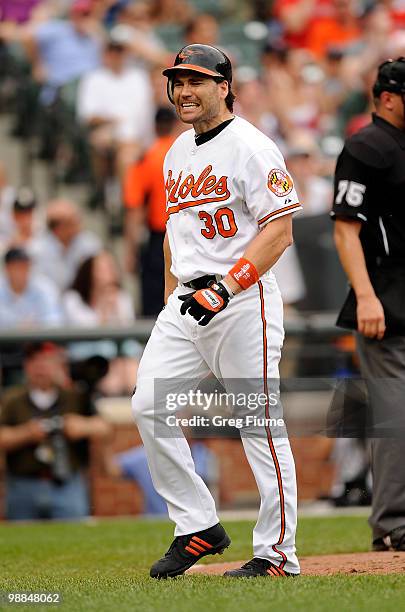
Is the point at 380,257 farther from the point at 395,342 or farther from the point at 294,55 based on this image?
the point at 294,55

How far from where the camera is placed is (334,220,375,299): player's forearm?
240 inches

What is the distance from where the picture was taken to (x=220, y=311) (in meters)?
5.20

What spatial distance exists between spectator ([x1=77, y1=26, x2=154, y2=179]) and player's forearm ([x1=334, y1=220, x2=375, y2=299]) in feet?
22.8

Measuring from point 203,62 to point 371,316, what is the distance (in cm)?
149

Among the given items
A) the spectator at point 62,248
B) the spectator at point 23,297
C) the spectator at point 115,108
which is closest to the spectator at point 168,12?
the spectator at point 115,108

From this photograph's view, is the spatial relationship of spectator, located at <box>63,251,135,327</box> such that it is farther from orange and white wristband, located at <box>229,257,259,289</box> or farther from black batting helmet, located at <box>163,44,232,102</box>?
orange and white wristband, located at <box>229,257,259,289</box>

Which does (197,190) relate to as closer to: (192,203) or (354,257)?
(192,203)

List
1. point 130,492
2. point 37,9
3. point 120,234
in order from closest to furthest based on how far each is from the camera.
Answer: point 130,492 < point 120,234 < point 37,9

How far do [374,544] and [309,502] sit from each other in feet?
10.7

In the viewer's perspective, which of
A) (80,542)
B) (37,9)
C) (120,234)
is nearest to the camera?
(80,542)

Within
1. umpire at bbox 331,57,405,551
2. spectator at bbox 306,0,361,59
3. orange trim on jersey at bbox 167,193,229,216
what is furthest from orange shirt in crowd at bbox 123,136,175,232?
orange trim on jersey at bbox 167,193,229,216

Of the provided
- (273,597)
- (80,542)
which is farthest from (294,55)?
(273,597)

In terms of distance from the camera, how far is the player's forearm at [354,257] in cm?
609

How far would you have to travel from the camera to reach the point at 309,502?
9695 mm
